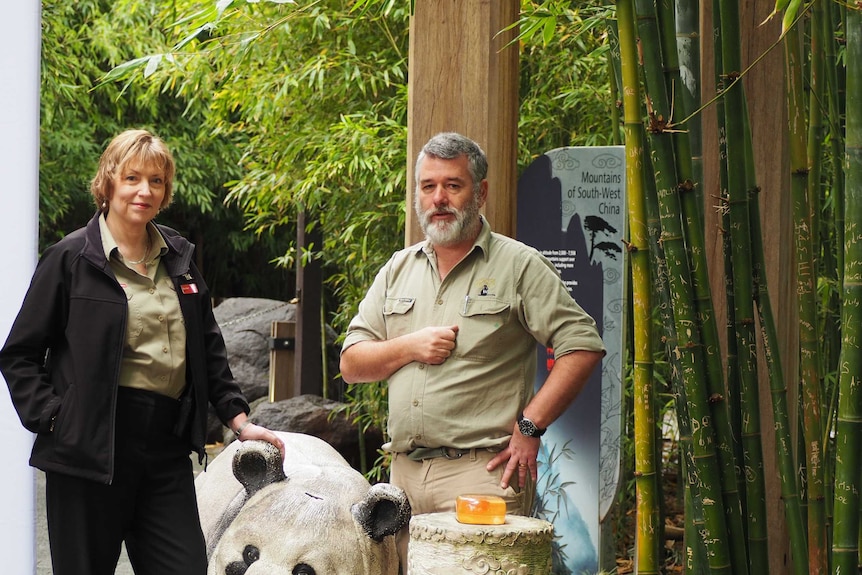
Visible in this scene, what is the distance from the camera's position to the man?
7.13 ft

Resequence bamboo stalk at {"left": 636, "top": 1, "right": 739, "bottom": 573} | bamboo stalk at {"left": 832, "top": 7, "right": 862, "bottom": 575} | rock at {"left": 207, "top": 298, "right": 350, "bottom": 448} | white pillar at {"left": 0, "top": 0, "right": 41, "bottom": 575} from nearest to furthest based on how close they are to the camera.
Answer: bamboo stalk at {"left": 832, "top": 7, "right": 862, "bottom": 575} → bamboo stalk at {"left": 636, "top": 1, "right": 739, "bottom": 573} → white pillar at {"left": 0, "top": 0, "right": 41, "bottom": 575} → rock at {"left": 207, "top": 298, "right": 350, "bottom": 448}

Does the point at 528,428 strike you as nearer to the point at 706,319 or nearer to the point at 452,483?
the point at 452,483

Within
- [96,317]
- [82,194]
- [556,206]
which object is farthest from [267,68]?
[82,194]

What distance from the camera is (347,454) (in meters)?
6.22

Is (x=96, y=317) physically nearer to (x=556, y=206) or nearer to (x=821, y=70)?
(x=821, y=70)

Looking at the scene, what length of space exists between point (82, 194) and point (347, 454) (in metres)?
5.26

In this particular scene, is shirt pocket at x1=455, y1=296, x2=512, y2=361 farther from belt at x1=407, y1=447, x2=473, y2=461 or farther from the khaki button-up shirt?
the khaki button-up shirt

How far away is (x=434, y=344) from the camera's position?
Answer: 2.16 m

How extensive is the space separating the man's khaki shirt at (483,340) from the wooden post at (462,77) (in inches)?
16.4

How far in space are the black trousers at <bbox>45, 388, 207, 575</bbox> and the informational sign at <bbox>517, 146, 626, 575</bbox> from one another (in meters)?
1.67

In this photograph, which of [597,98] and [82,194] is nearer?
[597,98]

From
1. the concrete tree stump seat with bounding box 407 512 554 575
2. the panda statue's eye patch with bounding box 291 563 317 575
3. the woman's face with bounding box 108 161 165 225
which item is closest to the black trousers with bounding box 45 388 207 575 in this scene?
the panda statue's eye patch with bounding box 291 563 317 575

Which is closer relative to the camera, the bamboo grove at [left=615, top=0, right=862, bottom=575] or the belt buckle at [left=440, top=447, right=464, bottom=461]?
the bamboo grove at [left=615, top=0, right=862, bottom=575]

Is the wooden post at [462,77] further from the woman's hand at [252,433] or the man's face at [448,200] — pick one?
the woman's hand at [252,433]
